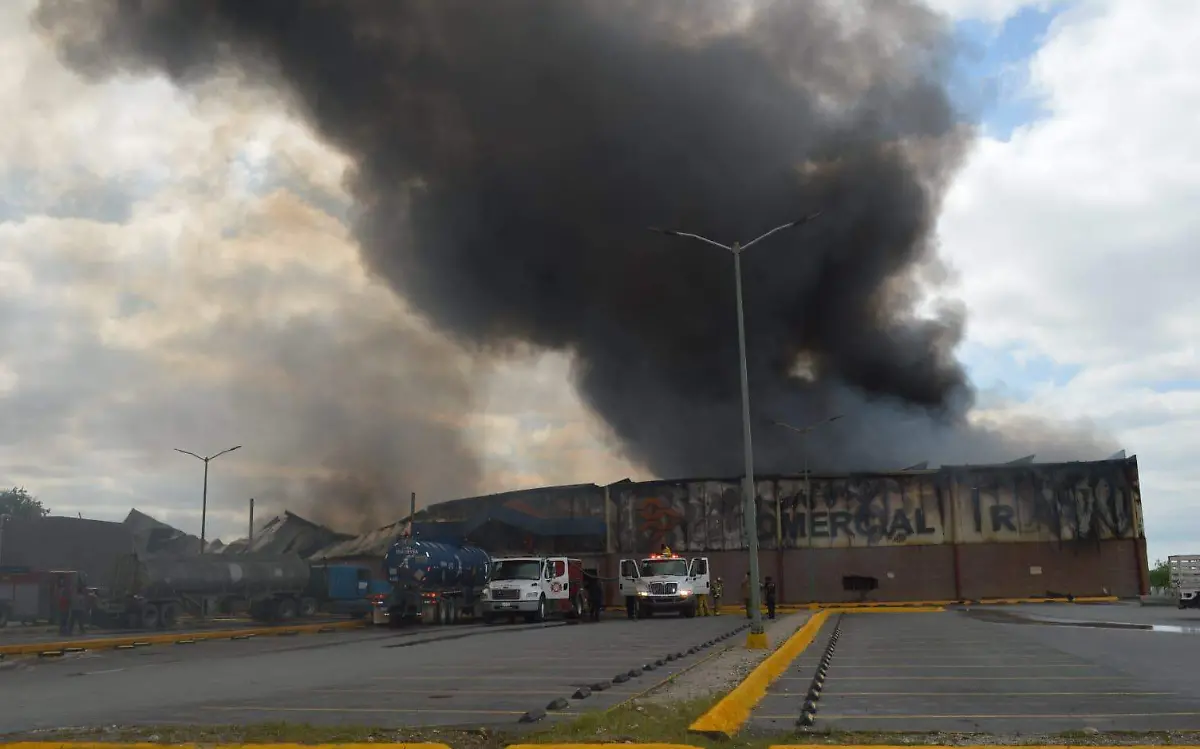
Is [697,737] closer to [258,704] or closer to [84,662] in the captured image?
[258,704]

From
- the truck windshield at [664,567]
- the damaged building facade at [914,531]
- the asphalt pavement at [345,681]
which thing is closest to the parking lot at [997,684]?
the asphalt pavement at [345,681]

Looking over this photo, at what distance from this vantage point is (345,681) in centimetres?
1434

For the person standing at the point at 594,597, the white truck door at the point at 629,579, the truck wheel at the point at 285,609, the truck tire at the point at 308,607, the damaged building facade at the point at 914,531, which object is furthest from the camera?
the damaged building facade at the point at 914,531

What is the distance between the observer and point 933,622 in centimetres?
3011

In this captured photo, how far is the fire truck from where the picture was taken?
3650cm

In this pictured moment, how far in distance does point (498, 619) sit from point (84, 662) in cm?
2101

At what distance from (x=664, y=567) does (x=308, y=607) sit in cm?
1598

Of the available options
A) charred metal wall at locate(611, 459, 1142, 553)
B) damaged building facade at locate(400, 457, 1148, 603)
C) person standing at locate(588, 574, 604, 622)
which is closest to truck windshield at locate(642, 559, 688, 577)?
person standing at locate(588, 574, 604, 622)

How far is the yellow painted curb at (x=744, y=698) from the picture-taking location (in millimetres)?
8207

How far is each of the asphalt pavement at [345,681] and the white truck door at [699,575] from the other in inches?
545

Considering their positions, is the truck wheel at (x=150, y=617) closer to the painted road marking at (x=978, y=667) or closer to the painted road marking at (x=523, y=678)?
the painted road marking at (x=523, y=678)

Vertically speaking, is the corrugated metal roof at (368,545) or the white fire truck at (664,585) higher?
the corrugated metal roof at (368,545)

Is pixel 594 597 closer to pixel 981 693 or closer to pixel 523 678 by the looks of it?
pixel 523 678

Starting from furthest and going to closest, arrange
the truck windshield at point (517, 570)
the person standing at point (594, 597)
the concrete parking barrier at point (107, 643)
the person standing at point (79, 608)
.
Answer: the person standing at point (594, 597)
the truck windshield at point (517, 570)
the person standing at point (79, 608)
the concrete parking barrier at point (107, 643)
